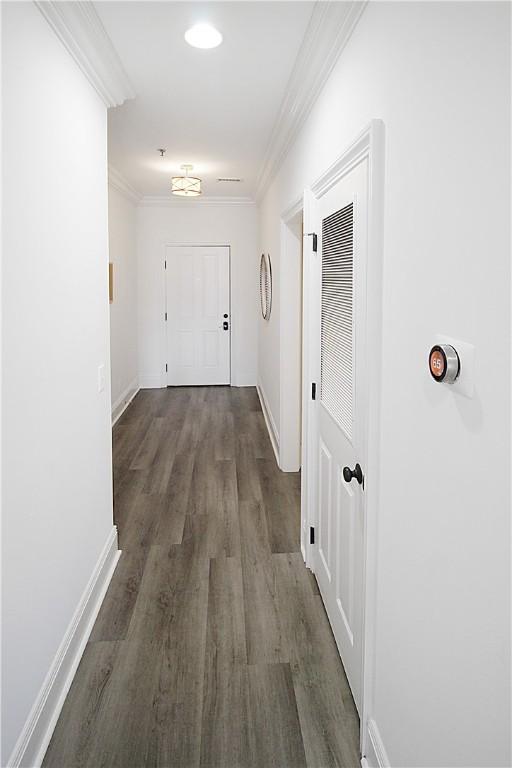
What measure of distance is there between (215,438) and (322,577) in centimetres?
310

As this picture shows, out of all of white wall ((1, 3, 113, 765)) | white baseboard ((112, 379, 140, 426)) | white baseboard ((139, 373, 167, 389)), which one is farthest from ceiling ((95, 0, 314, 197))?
white baseboard ((139, 373, 167, 389))

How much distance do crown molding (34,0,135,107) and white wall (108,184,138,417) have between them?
3256 mm

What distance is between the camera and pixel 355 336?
2.12 metres

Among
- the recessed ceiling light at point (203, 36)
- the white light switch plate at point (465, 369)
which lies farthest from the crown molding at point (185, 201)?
the white light switch plate at point (465, 369)

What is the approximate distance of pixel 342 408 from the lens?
2369 millimetres

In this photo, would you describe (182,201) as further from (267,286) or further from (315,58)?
(315,58)

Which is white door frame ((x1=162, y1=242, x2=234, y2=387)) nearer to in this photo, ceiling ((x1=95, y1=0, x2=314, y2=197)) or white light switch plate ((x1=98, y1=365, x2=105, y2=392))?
ceiling ((x1=95, y1=0, x2=314, y2=197))

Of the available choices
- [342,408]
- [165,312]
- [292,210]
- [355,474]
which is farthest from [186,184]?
[355,474]

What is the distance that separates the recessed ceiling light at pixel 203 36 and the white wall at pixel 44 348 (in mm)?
499

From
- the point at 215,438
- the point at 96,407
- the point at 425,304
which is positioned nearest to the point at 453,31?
the point at 425,304

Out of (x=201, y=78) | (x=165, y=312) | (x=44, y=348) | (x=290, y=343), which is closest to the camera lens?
(x=44, y=348)

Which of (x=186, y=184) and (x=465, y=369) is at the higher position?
(x=186, y=184)

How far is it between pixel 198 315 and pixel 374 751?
7179mm

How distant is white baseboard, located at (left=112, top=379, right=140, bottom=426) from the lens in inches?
259
